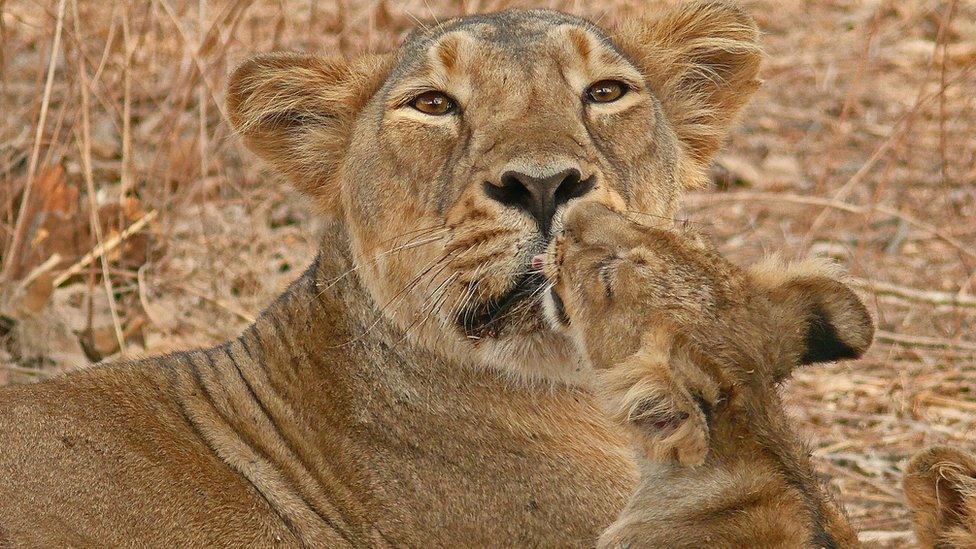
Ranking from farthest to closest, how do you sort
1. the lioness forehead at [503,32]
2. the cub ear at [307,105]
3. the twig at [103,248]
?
the twig at [103,248] → the cub ear at [307,105] → the lioness forehead at [503,32]

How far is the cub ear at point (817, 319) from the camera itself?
4258 millimetres

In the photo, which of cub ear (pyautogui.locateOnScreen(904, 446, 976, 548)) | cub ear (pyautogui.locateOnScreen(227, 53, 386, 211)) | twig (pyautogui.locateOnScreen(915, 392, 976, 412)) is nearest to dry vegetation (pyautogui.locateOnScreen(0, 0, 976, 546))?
twig (pyautogui.locateOnScreen(915, 392, 976, 412))

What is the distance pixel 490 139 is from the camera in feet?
14.9

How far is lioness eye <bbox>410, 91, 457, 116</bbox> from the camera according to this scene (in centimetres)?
484

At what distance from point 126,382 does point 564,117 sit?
1.72 metres

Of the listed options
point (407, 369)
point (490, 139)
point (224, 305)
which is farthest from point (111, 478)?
point (224, 305)

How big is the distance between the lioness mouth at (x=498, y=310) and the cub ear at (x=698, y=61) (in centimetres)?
136

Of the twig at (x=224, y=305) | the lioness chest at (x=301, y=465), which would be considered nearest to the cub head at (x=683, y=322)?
the lioness chest at (x=301, y=465)

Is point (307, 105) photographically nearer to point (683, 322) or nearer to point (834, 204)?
point (683, 322)

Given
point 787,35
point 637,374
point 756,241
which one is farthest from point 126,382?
point 787,35

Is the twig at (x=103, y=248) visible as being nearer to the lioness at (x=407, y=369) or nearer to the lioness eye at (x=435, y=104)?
the lioness at (x=407, y=369)

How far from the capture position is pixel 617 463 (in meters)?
4.69

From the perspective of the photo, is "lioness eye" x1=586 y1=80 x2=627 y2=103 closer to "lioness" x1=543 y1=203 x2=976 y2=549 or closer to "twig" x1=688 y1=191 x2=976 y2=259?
"lioness" x1=543 y1=203 x2=976 y2=549

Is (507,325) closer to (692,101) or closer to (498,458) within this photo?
(498,458)
